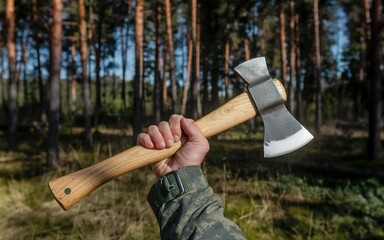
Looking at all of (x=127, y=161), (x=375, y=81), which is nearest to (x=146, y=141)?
(x=127, y=161)

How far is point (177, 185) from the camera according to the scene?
165cm

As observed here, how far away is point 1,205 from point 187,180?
505 centimetres

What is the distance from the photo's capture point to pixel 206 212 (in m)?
1.59

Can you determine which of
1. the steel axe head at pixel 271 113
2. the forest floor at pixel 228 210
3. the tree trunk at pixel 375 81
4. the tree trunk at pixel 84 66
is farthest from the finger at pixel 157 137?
the tree trunk at pixel 84 66

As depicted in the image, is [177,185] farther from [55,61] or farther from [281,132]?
[55,61]

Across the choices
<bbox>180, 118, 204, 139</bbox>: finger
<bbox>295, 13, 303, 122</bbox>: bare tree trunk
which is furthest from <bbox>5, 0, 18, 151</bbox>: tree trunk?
<bbox>180, 118, 204, 139</bbox>: finger

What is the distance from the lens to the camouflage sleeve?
1558 mm

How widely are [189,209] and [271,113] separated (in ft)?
2.46

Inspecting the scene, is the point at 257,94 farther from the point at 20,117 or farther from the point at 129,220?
the point at 20,117

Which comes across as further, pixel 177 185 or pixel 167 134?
pixel 167 134

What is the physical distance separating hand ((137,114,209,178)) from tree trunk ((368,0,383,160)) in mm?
12587

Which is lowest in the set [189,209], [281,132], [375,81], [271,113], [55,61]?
[189,209]

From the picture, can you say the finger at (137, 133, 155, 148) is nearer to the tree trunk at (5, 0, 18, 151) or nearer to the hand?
the hand

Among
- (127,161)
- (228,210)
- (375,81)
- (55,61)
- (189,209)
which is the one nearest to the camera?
(189,209)
